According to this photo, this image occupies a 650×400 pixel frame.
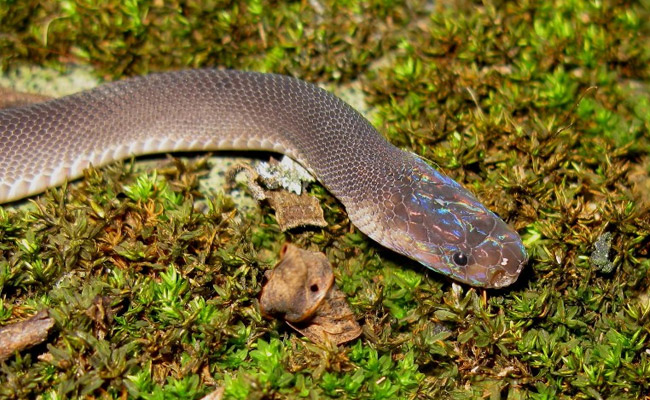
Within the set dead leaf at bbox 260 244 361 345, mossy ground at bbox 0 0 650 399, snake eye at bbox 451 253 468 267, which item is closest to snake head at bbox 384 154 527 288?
snake eye at bbox 451 253 468 267

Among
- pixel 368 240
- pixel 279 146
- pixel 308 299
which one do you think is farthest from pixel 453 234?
pixel 279 146

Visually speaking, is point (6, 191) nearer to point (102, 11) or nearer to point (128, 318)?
point (128, 318)

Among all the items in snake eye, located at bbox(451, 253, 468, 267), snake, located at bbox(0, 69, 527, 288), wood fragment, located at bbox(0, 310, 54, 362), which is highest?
snake, located at bbox(0, 69, 527, 288)

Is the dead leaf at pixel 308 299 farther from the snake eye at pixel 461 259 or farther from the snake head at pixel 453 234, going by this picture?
the snake eye at pixel 461 259

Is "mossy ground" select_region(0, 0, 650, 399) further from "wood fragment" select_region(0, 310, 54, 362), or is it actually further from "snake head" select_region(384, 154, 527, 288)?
"snake head" select_region(384, 154, 527, 288)

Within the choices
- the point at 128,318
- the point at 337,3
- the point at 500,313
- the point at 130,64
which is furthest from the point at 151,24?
the point at 500,313

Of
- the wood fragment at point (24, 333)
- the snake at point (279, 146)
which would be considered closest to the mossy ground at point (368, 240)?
the wood fragment at point (24, 333)
